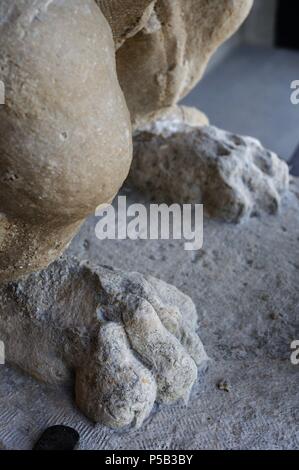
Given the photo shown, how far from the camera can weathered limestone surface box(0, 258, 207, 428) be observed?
1.10 metres

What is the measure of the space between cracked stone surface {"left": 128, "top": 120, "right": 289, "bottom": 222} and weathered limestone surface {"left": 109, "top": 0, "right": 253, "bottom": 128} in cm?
8

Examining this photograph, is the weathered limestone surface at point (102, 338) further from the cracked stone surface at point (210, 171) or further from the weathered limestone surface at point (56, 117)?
the cracked stone surface at point (210, 171)

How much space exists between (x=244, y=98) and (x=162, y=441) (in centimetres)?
262

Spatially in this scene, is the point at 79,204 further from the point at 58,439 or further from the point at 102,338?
the point at 58,439

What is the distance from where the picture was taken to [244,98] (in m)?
3.49

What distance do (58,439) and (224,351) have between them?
36 cm

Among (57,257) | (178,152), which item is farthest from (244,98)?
(57,257)

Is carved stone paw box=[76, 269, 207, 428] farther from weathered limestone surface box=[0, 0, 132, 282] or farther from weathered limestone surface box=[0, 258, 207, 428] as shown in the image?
weathered limestone surface box=[0, 0, 132, 282]

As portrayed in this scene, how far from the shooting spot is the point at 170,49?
1.51 metres

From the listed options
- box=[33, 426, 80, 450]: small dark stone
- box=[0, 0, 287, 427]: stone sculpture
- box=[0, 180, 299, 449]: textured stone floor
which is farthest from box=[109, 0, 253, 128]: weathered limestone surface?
box=[33, 426, 80, 450]: small dark stone

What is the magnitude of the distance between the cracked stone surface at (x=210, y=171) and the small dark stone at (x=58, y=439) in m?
0.72

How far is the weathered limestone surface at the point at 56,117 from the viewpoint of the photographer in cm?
89

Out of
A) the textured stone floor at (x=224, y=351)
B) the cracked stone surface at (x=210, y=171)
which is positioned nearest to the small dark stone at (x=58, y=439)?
the textured stone floor at (x=224, y=351)
